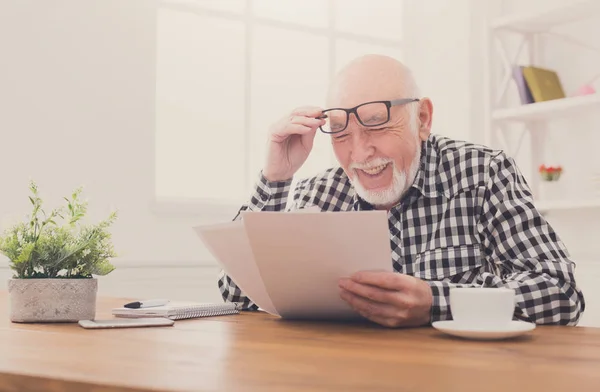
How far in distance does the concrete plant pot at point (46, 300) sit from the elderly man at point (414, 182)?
0.45 metres

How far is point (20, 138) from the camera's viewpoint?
2.89m

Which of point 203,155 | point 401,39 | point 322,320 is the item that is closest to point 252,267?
point 322,320

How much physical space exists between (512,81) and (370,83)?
6.89ft

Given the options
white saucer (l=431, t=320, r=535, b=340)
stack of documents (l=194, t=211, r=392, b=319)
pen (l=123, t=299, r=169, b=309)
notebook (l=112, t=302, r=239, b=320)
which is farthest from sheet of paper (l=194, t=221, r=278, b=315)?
white saucer (l=431, t=320, r=535, b=340)

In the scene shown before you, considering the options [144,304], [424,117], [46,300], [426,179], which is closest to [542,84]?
[424,117]

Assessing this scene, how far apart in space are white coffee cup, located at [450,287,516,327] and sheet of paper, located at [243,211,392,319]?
0.17m

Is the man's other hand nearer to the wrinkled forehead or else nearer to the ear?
the wrinkled forehead

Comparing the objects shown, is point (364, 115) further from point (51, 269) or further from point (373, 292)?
point (51, 269)

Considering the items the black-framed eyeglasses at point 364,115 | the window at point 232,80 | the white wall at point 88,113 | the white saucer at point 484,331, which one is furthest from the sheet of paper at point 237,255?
the window at point 232,80

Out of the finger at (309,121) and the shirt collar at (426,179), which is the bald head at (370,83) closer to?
the finger at (309,121)

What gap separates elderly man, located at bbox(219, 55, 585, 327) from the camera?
67.9 inches

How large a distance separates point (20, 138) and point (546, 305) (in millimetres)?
2135

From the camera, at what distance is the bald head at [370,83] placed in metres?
1.81

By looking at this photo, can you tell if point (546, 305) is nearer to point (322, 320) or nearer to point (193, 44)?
point (322, 320)
